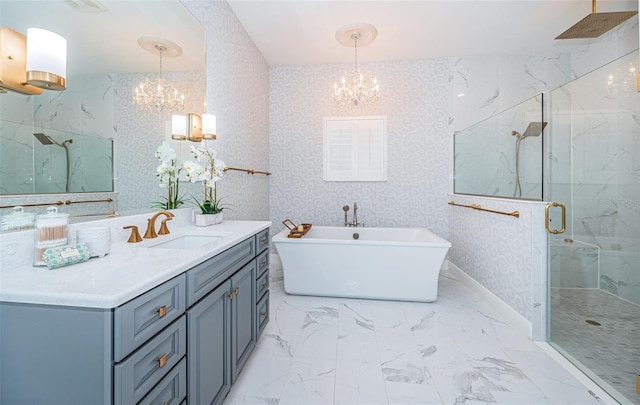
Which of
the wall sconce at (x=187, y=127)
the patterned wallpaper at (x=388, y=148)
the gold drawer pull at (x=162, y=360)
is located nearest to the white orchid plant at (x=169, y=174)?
the wall sconce at (x=187, y=127)

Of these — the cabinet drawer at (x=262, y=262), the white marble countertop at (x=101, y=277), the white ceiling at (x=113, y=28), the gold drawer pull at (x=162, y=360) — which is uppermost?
the white ceiling at (x=113, y=28)

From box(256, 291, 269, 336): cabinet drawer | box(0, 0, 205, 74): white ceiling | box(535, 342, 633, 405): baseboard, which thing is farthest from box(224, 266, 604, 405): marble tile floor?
box(0, 0, 205, 74): white ceiling

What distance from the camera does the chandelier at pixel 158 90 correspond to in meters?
1.53

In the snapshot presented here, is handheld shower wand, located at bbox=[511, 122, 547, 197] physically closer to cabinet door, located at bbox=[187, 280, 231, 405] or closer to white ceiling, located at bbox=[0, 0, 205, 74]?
cabinet door, located at bbox=[187, 280, 231, 405]

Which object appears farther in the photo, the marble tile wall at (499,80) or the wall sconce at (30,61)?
the marble tile wall at (499,80)

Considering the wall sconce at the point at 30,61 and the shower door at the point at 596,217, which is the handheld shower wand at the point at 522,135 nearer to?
the shower door at the point at 596,217

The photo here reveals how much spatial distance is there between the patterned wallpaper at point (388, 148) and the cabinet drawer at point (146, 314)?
280cm

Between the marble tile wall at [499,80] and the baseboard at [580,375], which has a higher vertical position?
the marble tile wall at [499,80]

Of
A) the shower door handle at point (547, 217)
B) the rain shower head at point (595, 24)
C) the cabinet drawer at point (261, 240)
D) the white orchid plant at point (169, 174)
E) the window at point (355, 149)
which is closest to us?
the white orchid plant at point (169, 174)

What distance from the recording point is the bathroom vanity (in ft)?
2.29

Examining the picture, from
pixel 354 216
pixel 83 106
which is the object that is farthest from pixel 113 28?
pixel 354 216

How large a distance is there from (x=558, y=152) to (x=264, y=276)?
2316 mm

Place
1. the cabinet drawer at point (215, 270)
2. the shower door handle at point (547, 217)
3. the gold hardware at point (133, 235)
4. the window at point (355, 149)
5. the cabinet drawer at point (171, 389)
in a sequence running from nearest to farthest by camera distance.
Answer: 1. the cabinet drawer at point (171, 389)
2. the cabinet drawer at point (215, 270)
3. the gold hardware at point (133, 235)
4. the shower door handle at point (547, 217)
5. the window at point (355, 149)

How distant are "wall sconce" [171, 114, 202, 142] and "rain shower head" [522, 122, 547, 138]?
8.50 ft
